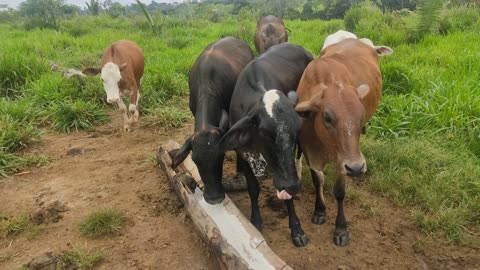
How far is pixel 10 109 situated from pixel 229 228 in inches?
168

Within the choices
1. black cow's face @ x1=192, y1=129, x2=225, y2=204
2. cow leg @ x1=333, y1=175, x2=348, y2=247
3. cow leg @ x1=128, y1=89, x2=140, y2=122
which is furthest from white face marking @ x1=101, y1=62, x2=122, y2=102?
cow leg @ x1=333, y1=175, x2=348, y2=247

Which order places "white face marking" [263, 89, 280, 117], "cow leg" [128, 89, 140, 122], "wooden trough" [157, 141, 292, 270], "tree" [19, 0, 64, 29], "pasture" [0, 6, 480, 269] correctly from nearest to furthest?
"wooden trough" [157, 141, 292, 270], "white face marking" [263, 89, 280, 117], "pasture" [0, 6, 480, 269], "cow leg" [128, 89, 140, 122], "tree" [19, 0, 64, 29]

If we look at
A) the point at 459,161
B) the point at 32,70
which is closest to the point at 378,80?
the point at 459,161

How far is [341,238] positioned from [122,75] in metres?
3.81

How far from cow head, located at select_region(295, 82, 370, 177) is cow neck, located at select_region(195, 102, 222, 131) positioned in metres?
0.77

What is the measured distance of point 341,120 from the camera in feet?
8.70

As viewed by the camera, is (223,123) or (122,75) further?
(122,75)

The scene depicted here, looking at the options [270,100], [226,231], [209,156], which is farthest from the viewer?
[209,156]

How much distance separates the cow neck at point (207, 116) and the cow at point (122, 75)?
2.42 m

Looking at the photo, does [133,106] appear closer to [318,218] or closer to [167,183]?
[167,183]

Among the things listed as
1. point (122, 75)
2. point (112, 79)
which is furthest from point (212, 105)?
point (122, 75)

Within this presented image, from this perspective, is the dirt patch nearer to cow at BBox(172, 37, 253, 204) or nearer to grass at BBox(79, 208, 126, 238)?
grass at BBox(79, 208, 126, 238)

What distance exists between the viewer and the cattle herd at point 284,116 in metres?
2.69

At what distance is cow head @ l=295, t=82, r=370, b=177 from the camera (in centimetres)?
261
